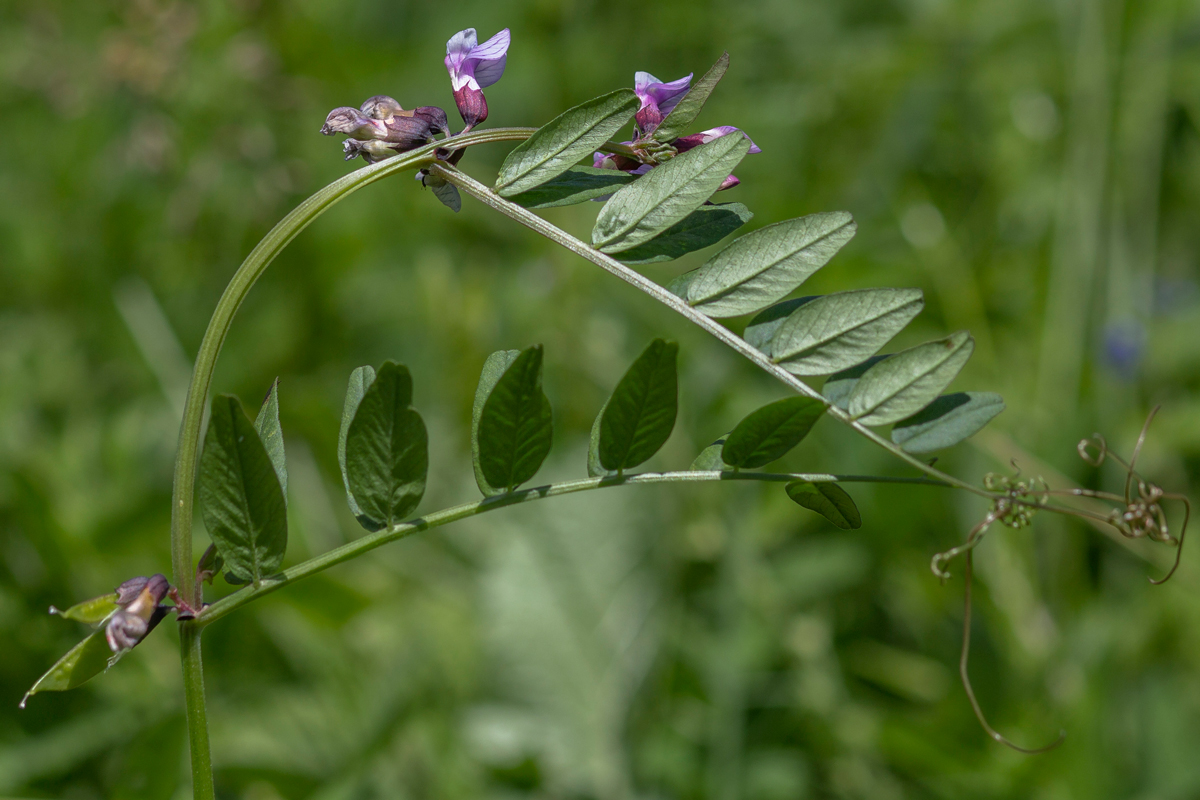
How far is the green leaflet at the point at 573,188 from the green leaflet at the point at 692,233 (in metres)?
0.04

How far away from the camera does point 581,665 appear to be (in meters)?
1.51

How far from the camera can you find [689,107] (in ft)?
1.78

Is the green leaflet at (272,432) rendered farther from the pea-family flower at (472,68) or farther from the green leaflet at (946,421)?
the green leaflet at (946,421)

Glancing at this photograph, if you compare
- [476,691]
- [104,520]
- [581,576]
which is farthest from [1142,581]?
[104,520]

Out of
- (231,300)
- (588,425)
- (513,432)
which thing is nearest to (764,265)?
(513,432)

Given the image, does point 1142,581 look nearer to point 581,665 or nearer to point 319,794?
point 581,665

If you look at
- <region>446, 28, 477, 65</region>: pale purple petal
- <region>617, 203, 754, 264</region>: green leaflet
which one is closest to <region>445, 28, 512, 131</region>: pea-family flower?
<region>446, 28, 477, 65</region>: pale purple petal

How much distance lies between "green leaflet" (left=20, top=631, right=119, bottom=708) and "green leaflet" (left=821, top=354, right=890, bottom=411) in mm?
406

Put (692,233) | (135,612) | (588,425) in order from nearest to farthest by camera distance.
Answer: (135,612) < (692,233) < (588,425)

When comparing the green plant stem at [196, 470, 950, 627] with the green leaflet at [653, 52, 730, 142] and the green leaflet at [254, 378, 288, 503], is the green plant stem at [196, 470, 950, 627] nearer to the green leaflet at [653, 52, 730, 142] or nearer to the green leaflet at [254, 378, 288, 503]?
the green leaflet at [254, 378, 288, 503]

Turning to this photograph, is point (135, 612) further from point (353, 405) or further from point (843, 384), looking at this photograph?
point (843, 384)

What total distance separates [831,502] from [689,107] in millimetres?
221

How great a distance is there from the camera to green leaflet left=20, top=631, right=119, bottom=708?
1.54 ft

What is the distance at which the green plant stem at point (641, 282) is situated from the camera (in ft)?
1.65
